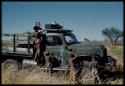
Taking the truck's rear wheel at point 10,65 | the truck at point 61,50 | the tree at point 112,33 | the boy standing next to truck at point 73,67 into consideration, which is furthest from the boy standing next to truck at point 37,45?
the tree at point 112,33

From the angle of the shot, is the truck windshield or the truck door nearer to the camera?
the truck door

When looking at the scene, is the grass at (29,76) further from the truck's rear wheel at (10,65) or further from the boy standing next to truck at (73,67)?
the boy standing next to truck at (73,67)

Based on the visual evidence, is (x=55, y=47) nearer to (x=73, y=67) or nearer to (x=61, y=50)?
(x=61, y=50)

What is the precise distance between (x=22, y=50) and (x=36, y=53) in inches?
28.4

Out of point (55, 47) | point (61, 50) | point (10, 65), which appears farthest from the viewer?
A: point (10, 65)

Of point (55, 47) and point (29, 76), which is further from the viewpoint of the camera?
point (55, 47)

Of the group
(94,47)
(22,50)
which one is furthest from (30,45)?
(94,47)

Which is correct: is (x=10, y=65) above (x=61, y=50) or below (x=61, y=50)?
below

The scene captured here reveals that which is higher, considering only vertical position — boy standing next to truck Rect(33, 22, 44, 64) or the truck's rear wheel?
boy standing next to truck Rect(33, 22, 44, 64)

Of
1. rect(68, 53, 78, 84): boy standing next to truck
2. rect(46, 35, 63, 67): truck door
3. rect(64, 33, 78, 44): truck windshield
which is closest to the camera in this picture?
rect(68, 53, 78, 84): boy standing next to truck

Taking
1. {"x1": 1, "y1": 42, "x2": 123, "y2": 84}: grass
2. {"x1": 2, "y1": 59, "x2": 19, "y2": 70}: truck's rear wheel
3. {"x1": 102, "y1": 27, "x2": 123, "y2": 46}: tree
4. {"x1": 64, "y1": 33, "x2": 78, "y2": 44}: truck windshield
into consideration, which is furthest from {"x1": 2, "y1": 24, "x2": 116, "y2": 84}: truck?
{"x1": 102, "y1": 27, "x2": 123, "y2": 46}: tree

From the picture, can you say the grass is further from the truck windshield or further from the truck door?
the truck windshield

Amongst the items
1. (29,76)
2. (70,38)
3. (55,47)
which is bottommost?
(29,76)

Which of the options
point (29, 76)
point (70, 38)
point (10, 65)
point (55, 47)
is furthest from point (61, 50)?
point (10, 65)
